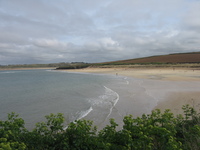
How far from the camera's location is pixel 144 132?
3.82 m

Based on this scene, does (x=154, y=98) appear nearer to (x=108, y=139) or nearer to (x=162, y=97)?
(x=162, y=97)

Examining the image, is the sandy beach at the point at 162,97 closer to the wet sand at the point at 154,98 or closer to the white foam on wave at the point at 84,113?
the wet sand at the point at 154,98

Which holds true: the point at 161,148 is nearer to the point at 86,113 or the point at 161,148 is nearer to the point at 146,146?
the point at 146,146

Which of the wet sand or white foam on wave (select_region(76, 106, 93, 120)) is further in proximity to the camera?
the wet sand

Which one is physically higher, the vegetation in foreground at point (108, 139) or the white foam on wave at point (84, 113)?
the vegetation in foreground at point (108, 139)

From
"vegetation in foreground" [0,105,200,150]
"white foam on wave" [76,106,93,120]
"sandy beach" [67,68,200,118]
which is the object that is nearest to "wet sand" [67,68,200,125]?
"sandy beach" [67,68,200,118]

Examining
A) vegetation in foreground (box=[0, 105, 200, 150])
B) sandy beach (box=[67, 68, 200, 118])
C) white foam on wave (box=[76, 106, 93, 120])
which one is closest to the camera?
vegetation in foreground (box=[0, 105, 200, 150])

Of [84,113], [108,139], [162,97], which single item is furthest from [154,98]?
[108,139]

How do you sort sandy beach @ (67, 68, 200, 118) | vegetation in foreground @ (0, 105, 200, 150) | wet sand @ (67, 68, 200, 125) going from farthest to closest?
sandy beach @ (67, 68, 200, 118)
wet sand @ (67, 68, 200, 125)
vegetation in foreground @ (0, 105, 200, 150)

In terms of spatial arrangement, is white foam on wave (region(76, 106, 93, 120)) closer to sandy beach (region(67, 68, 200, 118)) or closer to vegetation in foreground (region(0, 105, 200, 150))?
sandy beach (region(67, 68, 200, 118))

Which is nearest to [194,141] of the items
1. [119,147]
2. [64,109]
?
[119,147]

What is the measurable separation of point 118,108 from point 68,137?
275 inches

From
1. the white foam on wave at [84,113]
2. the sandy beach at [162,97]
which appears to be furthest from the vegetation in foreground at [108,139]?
the white foam on wave at [84,113]

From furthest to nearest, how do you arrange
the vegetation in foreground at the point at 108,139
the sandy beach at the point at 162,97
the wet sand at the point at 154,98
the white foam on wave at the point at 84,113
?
1. the sandy beach at the point at 162,97
2. the wet sand at the point at 154,98
3. the white foam on wave at the point at 84,113
4. the vegetation in foreground at the point at 108,139
